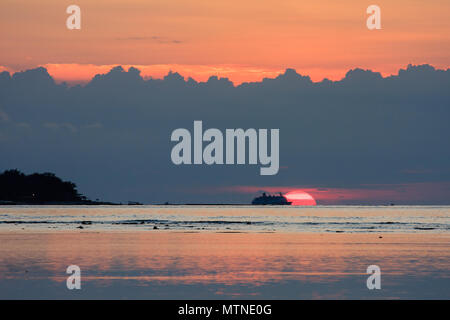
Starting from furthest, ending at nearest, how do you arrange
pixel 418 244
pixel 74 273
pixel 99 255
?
pixel 418 244 → pixel 99 255 → pixel 74 273

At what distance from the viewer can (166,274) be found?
38.1m

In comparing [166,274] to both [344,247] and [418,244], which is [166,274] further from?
[418,244]

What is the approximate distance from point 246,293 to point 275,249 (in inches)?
962

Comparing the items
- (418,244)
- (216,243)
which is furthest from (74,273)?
(418,244)

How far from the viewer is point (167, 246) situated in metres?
58.5

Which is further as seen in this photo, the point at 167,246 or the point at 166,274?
the point at 167,246
